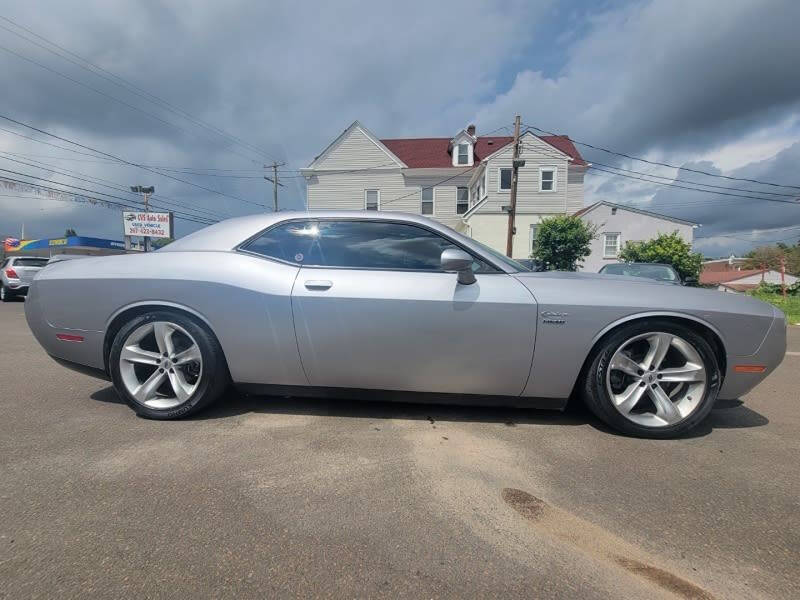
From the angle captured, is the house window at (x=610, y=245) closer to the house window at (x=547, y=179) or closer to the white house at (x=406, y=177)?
the white house at (x=406, y=177)

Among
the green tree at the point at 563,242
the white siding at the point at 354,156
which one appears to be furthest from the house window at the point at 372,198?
the green tree at the point at 563,242

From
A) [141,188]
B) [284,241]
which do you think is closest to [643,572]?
[284,241]

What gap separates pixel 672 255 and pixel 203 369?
19.6 metres

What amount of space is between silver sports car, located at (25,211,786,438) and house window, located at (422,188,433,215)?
22.2 metres

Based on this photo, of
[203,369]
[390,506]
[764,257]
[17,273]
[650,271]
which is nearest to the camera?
[390,506]

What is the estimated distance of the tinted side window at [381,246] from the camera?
266 centimetres

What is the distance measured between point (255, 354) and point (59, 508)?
1164 mm

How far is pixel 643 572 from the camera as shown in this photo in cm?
141

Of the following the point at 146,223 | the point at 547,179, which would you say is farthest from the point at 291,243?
the point at 146,223

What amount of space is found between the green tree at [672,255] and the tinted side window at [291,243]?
18514 millimetres

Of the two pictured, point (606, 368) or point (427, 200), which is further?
point (427, 200)

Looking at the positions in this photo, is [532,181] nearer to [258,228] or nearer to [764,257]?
[258,228]

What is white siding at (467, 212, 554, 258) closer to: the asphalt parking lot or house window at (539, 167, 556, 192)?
house window at (539, 167, 556, 192)

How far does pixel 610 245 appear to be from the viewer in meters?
20.6
